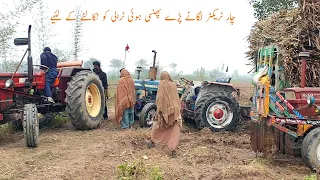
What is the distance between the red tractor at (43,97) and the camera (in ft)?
24.9

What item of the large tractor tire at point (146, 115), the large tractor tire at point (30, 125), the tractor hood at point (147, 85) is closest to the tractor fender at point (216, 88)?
the large tractor tire at point (146, 115)

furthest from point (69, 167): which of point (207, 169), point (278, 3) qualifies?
point (278, 3)

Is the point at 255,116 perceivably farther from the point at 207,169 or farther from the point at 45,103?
the point at 45,103

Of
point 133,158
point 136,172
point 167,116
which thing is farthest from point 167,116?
point 136,172

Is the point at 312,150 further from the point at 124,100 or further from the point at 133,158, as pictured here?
the point at 124,100

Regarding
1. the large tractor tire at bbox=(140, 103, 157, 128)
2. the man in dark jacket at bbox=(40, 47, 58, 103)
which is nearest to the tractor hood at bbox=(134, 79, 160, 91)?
the large tractor tire at bbox=(140, 103, 157, 128)

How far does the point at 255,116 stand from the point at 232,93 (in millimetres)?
3459

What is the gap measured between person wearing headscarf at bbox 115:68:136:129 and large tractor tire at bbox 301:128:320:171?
4780mm

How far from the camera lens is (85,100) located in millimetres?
9570

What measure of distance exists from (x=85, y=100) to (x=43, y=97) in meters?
0.99

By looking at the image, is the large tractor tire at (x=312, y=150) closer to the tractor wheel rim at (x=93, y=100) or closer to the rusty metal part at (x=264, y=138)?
the rusty metal part at (x=264, y=138)

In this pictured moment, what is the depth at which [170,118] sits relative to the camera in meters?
7.86

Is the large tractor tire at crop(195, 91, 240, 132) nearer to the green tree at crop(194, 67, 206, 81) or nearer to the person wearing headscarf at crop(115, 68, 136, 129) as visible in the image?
the person wearing headscarf at crop(115, 68, 136, 129)

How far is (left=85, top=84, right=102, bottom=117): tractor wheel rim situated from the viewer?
33.5 feet
